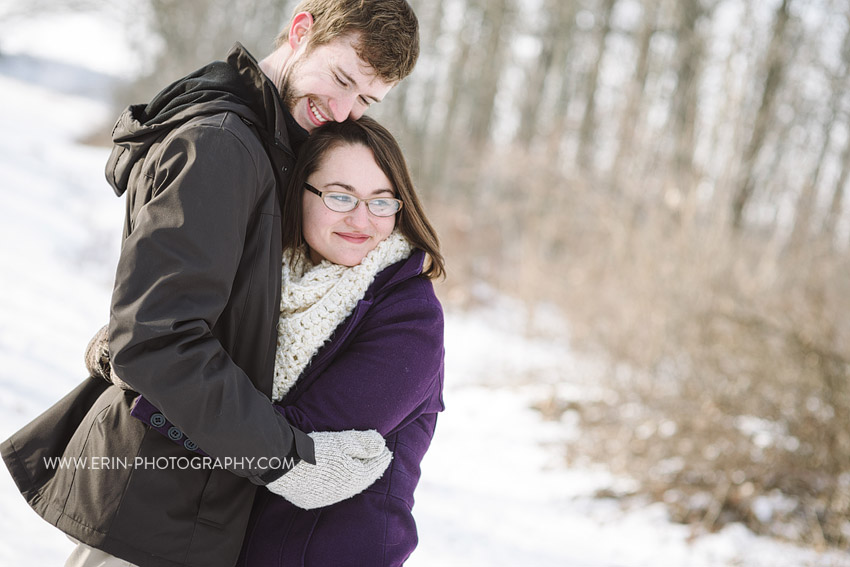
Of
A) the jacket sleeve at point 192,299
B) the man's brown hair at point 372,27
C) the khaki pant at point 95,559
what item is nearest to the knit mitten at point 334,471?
the jacket sleeve at point 192,299

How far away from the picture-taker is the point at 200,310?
5.43 feet

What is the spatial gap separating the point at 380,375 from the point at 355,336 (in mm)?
154

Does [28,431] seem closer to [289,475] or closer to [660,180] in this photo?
[289,475]

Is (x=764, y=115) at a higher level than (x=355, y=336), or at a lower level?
higher

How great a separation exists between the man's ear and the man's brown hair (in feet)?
0.05

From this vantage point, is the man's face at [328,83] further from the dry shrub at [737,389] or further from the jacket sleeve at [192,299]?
the dry shrub at [737,389]

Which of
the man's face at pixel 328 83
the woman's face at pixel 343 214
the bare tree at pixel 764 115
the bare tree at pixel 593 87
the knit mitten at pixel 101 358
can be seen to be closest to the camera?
the knit mitten at pixel 101 358

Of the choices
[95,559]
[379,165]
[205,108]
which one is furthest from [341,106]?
[95,559]

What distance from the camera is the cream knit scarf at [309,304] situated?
2.02 m

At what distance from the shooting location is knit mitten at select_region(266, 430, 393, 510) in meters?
1.87

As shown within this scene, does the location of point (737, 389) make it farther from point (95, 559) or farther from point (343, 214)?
point (95, 559)

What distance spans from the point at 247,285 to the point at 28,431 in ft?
2.59

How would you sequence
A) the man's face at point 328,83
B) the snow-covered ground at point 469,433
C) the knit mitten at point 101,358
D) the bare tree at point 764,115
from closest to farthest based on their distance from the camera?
1. the knit mitten at point 101,358
2. the man's face at point 328,83
3. the snow-covered ground at point 469,433
4. the bare tree at point 764,115

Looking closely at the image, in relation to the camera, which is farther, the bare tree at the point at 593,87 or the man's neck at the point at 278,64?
the bare tree at the point at 593,87
